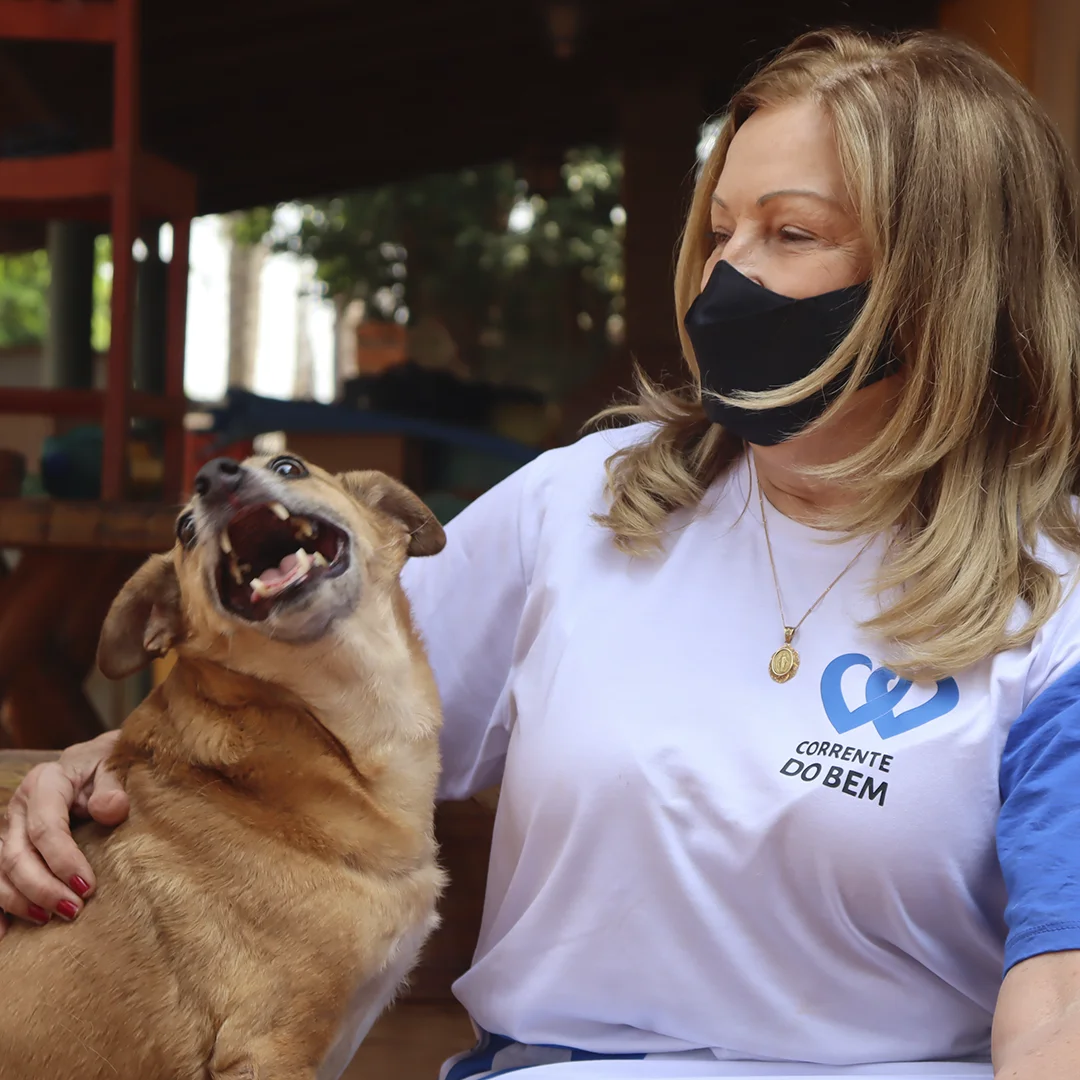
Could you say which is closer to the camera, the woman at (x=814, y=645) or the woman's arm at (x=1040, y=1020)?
the woman's arm at (x=1040, y=1020)

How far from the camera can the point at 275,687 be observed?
1.84 metres

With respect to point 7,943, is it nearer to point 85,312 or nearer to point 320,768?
point 320,768

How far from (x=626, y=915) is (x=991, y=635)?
0.59 meters

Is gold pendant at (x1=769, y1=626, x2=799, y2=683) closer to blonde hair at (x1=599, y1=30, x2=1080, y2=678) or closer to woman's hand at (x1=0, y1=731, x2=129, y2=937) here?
blonde hair at (x1=599, y1=30, x2=1080, y2=678)

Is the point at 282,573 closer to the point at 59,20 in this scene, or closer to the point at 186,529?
the point at 186,529

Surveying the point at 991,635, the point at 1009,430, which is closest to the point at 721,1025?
the point at 991,635

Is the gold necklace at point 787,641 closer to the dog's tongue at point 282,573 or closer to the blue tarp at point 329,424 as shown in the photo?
the dog's tongue at point 282,573

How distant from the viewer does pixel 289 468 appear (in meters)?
2.02

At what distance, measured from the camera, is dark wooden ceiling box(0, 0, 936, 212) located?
560 centimetres

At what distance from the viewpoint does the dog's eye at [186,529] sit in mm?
1934

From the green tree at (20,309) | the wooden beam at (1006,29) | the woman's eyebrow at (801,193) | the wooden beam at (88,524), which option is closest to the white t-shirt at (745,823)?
the woman's eyebrow at (801,193)

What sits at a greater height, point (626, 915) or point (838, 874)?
point (838, 874)

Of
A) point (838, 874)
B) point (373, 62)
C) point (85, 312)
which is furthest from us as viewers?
point (85, 312)

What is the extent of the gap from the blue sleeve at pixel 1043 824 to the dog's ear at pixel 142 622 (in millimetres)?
1223
